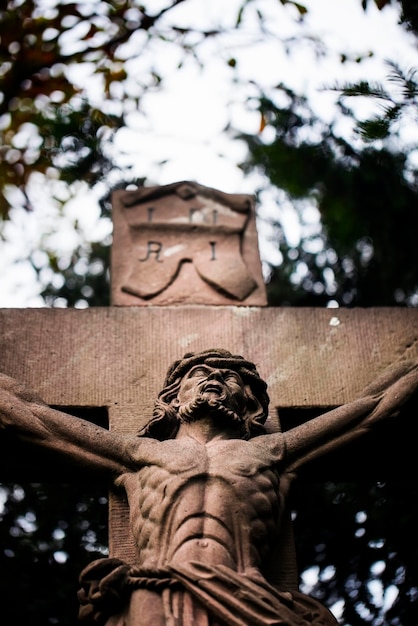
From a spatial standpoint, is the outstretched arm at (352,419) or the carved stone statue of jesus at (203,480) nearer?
the carved stone statue of jesus at (203,480)

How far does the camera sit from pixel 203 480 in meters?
5.34

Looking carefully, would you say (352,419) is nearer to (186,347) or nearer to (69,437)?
(186,347)

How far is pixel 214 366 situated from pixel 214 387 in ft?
0.79

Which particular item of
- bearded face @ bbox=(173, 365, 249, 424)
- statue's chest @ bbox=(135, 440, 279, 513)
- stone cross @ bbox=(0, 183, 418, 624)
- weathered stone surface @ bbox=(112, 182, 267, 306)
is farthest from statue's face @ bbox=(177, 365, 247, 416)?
weathered stone surface @ bbox=(112, 182, 267, 306)

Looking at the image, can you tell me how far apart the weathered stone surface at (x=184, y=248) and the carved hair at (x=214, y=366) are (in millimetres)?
1135

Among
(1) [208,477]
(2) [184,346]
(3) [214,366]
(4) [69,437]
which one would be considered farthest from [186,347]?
(1) [208,477]

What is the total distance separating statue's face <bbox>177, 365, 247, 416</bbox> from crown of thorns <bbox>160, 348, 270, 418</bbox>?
0.04 metres

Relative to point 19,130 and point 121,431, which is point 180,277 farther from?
point 19,130

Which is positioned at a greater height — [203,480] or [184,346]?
[203,480]

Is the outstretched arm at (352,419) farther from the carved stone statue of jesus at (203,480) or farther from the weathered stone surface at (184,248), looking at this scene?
the weathered stone surface at (184,248)

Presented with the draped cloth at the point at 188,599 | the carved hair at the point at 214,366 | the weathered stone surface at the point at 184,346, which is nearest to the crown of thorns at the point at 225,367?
the carved hair at the point at 214,366

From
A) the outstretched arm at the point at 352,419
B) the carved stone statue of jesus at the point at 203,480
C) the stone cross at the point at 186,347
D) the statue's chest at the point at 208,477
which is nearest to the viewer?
the carved stone statue of jesus at the point at 203,480

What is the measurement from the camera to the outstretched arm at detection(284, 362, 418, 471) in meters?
5.83

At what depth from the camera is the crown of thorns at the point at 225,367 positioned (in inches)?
239
